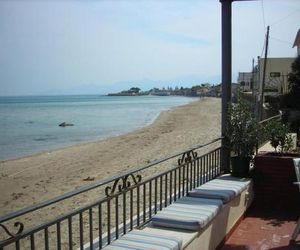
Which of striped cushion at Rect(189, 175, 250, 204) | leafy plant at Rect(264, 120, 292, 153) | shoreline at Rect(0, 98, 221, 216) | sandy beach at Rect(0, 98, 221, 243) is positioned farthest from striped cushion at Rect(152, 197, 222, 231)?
shoreline at Rect(0, 98, 221, 216)

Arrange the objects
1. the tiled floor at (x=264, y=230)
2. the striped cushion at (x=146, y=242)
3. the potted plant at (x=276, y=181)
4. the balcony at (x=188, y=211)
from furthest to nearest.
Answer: the potted plant at (x=276, y=181)
the tiled floor at (x=264, y=230)
the balcony at (x=188, y=211)
the striped cushion at (x=146, y=242)

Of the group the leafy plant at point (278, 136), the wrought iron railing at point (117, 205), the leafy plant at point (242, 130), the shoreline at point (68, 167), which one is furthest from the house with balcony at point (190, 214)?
the shoreline at point (68, 167)

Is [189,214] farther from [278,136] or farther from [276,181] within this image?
[278,136]

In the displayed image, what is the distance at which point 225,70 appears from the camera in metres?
6.59

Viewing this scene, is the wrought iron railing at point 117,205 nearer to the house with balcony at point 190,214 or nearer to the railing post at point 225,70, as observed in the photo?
the house with balcony at point 190,214

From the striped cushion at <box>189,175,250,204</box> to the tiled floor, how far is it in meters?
0.48

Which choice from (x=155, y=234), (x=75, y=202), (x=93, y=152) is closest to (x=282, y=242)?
(x=155, y=234)

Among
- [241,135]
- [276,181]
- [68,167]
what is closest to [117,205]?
[241,135]

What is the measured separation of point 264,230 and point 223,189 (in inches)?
31.4

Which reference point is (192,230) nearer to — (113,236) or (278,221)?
(113,236)

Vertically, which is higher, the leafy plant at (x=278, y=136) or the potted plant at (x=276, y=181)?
the leafy plant at (x=278, y=136)

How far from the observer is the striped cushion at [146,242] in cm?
329

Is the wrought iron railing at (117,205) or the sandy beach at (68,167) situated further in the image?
the sandy beach at (68,167)

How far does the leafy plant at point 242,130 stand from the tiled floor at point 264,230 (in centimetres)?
86
